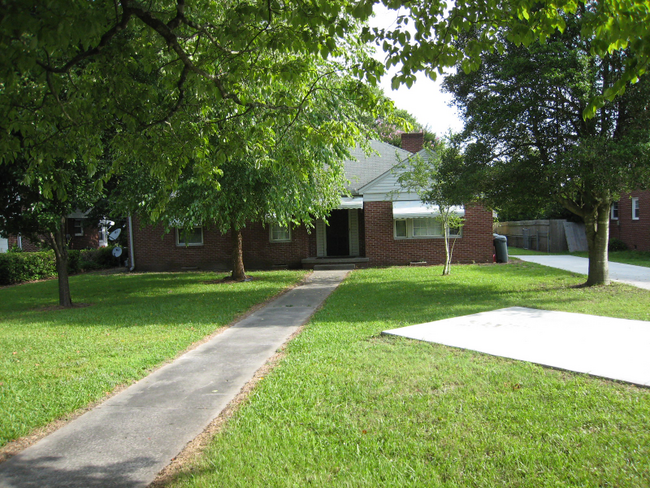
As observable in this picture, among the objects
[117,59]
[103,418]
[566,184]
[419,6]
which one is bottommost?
[103,418]

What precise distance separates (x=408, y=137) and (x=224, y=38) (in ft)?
63.2

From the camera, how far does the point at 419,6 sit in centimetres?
482

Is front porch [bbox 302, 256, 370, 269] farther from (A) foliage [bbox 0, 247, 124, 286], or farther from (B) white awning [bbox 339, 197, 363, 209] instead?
(A) foliage [bbox 0, 247, 124, 286]

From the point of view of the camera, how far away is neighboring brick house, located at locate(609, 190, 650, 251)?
2225cm

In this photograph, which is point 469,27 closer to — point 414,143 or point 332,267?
point 332,267

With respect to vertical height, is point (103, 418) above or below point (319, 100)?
below

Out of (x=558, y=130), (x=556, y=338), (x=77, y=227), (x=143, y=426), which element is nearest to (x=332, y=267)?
(x=558, y=130)

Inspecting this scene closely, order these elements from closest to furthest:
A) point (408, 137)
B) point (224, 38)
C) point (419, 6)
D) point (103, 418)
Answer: point (103, 418)
point (419, 6)
point (224, 38)
point (408, 137)

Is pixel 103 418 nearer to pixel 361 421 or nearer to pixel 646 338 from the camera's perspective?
pixel 361 421

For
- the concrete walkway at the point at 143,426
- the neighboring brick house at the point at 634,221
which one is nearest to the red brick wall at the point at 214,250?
the concrete walkway at the point at 143,426

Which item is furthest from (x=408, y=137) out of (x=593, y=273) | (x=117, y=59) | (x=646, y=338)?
(x=117, y=59)

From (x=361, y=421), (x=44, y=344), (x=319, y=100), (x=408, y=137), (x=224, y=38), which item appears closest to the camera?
(x=361, y=421)

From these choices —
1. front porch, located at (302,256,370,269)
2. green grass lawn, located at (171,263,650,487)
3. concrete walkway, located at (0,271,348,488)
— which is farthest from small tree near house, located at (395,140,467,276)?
concrete walkway, located at (0,271,348,488)

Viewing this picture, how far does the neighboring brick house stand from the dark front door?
41.2 feet
